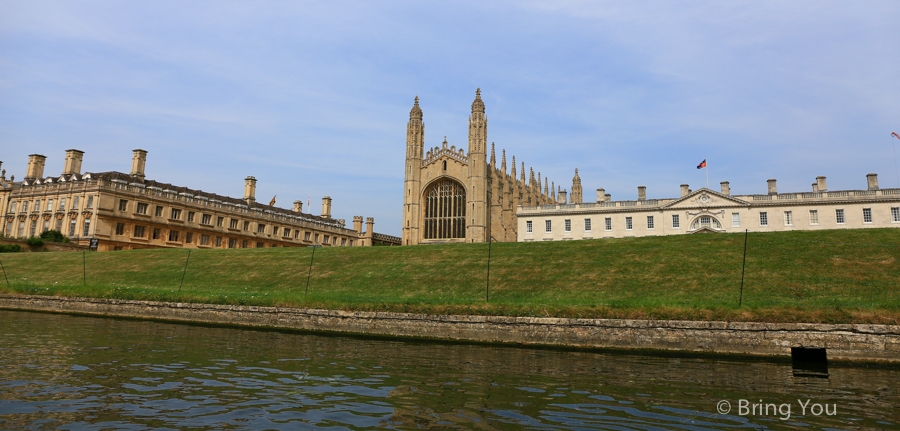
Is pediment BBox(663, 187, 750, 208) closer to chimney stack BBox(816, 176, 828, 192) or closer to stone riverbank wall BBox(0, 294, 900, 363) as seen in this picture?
chimney stack BBox(816, 176, 828, 192)

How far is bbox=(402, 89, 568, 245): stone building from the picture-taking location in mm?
65062

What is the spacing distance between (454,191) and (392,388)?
59442mm

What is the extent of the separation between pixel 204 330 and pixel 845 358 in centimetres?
1887

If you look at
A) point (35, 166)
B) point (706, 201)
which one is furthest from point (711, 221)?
point (35, 166)

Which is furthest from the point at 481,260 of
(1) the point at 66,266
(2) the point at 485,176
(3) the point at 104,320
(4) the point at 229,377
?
(2) the point at 485,176

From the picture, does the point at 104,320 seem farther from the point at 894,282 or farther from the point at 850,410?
the point at 894,282

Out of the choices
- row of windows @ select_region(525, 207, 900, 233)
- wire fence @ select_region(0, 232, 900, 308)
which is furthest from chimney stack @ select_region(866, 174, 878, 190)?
wire fence @ select_region(0, 232, 900, 308)

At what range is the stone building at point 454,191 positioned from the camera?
6506 cm

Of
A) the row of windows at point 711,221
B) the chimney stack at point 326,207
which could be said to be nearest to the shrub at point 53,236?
the chimney stack at point 326,207

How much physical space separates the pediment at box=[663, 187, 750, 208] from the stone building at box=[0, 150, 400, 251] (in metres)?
52.9

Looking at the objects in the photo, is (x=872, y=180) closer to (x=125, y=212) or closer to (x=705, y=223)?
(x=705, y=223)

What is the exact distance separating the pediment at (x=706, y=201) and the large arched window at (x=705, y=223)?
52.5 inches

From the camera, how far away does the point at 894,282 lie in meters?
19.5

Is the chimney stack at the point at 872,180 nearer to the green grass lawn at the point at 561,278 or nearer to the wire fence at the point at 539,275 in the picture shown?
the green grass lawn at the point at 561,278
